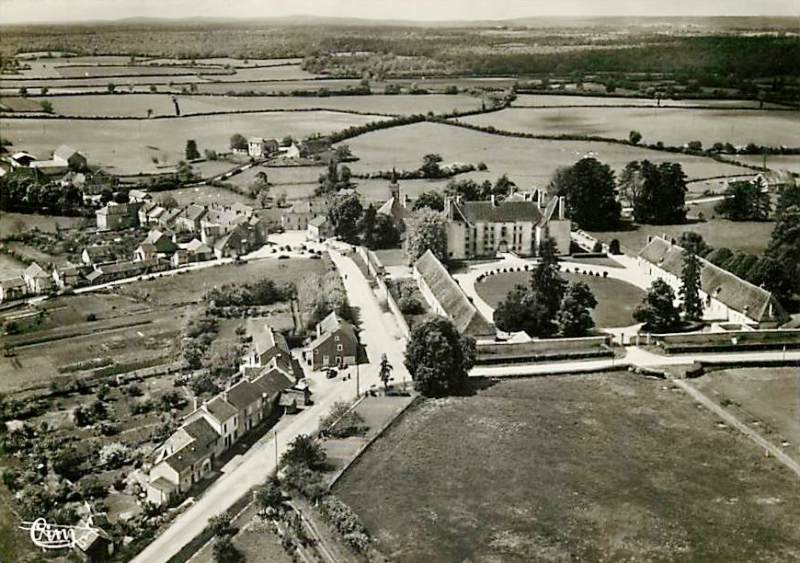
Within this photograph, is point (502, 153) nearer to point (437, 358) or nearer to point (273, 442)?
point (437, 358)

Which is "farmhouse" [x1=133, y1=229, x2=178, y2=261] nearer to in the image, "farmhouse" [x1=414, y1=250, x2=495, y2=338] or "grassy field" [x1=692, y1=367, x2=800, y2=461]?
"farmhouse" [x1=414, y1=250, x2=495, y2=338]

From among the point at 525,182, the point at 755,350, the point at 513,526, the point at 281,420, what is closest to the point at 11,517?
the point at 281,420

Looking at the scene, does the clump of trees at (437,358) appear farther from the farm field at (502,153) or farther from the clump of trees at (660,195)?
the farm field at (502,153)

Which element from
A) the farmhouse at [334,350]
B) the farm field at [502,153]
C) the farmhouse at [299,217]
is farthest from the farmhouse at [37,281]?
the farm field at [502,153]

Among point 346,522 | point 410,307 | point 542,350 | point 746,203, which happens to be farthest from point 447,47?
point 346,522

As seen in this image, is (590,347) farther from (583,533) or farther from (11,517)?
(11,517)
